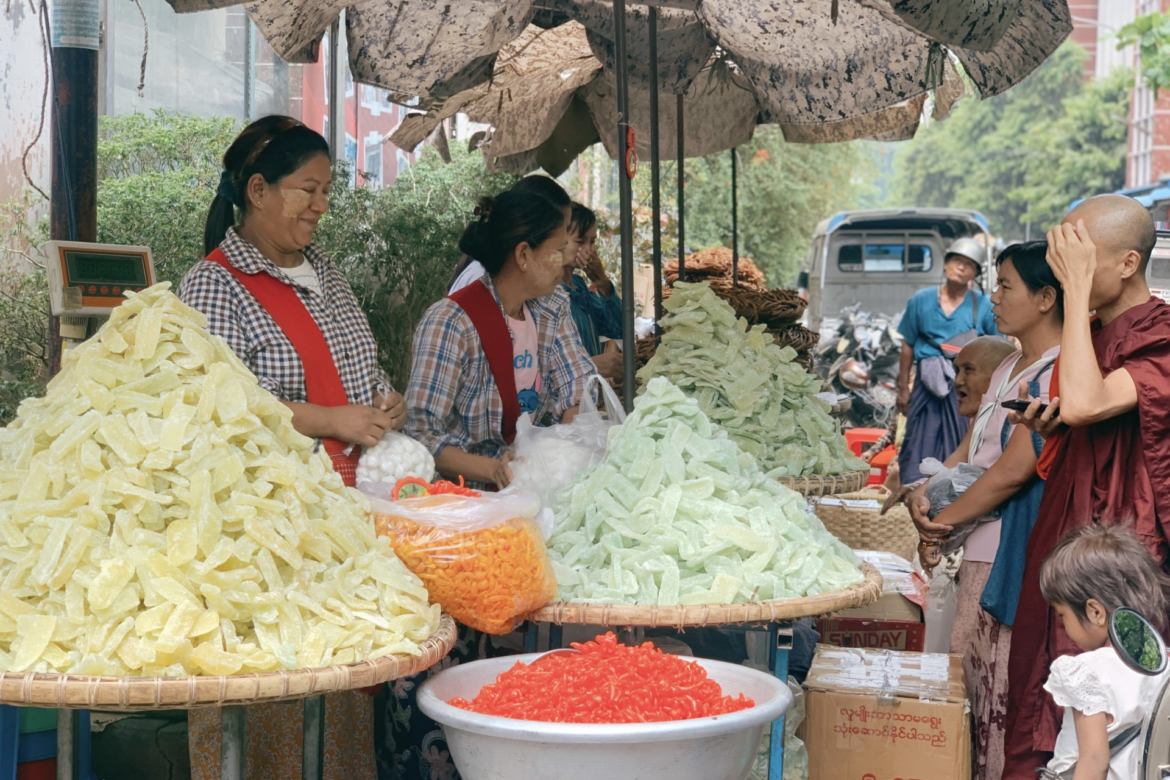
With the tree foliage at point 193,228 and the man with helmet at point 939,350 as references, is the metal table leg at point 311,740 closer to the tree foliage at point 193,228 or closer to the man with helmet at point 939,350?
the tree foliage at point 193,228

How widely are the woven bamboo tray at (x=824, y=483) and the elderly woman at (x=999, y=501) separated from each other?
35 cm

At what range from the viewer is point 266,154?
2838 mm

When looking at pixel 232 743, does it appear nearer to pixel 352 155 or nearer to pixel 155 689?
pixel 155 689

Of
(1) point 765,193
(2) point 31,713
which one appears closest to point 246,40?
(2) point 31,713

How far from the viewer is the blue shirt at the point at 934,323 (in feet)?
25.0

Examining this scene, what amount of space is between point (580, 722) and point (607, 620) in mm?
359

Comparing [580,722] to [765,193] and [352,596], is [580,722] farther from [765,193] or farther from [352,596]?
[765,193]

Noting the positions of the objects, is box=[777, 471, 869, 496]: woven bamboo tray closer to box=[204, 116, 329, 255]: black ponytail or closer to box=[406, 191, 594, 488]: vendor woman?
box=[406, 191, 594, 488]: vendor woman

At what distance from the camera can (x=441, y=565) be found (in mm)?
2248

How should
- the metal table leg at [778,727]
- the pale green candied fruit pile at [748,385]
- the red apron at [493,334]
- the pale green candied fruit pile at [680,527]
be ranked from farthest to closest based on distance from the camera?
the pale green candied fruit pile at [748,385] → the red apron at [493,334] → the metal table leg at [778,727] → the pale green candied fruit pile at [680,527]

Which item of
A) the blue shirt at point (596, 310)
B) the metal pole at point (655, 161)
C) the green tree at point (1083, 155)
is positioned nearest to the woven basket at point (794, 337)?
the metal pole at point (655, 161)

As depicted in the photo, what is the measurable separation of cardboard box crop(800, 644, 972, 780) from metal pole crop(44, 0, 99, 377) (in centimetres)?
249

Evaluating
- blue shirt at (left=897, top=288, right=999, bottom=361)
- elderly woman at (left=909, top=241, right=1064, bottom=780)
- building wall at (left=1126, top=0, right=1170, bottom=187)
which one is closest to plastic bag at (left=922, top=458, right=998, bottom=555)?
elderly woman at (left=909, top=241, right=1064, bottom=780)

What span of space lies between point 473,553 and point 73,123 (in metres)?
2.27
